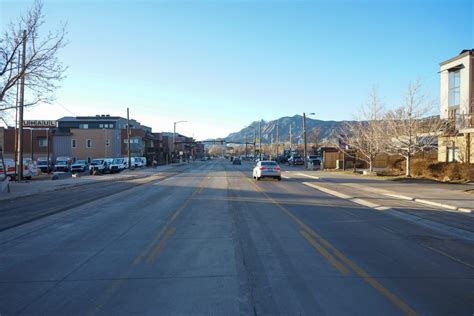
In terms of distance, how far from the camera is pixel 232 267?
7383mm

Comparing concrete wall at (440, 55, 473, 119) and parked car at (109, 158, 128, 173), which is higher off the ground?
concrete wall at (440, 55, 473, 119)

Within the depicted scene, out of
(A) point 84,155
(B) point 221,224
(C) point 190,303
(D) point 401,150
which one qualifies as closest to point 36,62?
(B) point 221,224

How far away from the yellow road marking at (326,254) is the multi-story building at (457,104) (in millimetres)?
27000

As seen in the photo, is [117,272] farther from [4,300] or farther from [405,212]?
[405,212]

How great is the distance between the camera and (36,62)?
2489cm

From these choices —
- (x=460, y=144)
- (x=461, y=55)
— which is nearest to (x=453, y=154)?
(x=460, y=144)

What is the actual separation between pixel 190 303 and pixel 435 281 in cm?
379

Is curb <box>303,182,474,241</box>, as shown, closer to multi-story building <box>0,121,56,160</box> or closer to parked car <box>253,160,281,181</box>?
parked car <box>253,160,281,181</box>

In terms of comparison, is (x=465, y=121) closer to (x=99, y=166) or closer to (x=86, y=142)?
(x=99, y=166)

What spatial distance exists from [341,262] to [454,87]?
133 feet

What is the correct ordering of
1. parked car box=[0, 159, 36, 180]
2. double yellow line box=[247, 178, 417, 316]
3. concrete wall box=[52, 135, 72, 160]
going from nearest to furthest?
double yellow line box=[247, 178, 417, 316] → parked car box=[0, 159, 36, 180] → concrete wall box=[52, 135, 72, 160]

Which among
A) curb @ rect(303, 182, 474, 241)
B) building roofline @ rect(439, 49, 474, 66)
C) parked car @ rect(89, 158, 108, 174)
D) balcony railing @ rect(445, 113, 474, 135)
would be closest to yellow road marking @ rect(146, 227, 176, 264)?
curb @ rect(303, 182, 474, 241)

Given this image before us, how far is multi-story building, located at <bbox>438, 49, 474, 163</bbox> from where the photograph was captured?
3494 centimetres

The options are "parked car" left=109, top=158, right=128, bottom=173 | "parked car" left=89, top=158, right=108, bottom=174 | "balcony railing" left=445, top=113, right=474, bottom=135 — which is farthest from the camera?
"parked car" left=109, top=158, right=128, bottom=173
